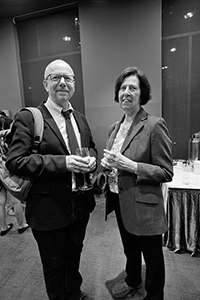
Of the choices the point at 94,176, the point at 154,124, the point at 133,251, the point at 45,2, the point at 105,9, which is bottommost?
the point at 133,251

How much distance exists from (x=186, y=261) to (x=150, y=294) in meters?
0.82

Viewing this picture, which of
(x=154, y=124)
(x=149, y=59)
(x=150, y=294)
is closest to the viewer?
(x=154, y=124)

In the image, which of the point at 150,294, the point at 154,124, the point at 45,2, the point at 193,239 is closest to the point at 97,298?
the point at 150,294

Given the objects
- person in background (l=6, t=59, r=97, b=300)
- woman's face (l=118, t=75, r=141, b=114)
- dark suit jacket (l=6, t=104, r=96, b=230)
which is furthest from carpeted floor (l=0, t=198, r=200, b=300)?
woman's face (l=118, t=75, r=141, b=114)

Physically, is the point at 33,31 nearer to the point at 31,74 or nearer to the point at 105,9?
the point at 31,74

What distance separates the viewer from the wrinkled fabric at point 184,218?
1.90 meters

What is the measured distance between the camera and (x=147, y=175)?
1120mm

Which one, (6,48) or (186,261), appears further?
(6,48)

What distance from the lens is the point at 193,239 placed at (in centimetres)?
196

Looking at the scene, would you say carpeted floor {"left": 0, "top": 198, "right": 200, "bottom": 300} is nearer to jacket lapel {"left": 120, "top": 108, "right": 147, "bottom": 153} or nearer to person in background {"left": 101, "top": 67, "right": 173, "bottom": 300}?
person in background {"left": 101, "top": 67, "right": 173, "bottom": 300}

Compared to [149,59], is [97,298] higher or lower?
lower

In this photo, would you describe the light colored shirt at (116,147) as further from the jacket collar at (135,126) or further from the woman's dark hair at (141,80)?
the woman's dark hair at (141,80)

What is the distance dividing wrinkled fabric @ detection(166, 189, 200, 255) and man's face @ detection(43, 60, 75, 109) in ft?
4.69

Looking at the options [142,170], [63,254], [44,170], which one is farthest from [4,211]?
[142,170]
